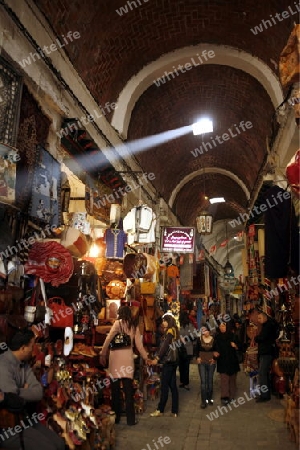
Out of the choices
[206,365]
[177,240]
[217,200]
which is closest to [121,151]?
[177,240]

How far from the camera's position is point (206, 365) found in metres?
7.98

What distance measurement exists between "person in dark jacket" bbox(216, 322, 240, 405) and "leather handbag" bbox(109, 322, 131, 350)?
91.7 inches

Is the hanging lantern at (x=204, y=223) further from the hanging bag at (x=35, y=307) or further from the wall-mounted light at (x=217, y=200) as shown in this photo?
the hanging bag at (x=35, y=307)

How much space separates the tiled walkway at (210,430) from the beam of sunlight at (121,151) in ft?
15.5

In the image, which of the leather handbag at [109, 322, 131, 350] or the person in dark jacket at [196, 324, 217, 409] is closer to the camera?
the leather handbag at [109, 322, 131, 350]

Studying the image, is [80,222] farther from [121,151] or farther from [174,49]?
[174,49]

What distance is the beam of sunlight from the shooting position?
7.28m

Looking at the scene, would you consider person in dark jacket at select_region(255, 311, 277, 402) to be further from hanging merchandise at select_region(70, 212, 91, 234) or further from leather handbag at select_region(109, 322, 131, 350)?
hanging merchandise at select_region(70, 212, 91, 234)

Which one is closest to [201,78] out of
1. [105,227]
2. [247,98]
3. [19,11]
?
[247,98]

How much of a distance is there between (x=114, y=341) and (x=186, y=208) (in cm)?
1464

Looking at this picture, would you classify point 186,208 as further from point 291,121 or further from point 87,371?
point 87,371

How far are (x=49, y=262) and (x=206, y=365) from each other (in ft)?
14.8

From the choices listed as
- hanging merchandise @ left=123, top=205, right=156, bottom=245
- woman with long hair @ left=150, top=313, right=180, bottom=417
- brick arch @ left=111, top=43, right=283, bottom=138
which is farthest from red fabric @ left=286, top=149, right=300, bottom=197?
brick arch @ left=111, top=43, right=283, bottom=138

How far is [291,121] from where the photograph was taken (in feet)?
24.2
